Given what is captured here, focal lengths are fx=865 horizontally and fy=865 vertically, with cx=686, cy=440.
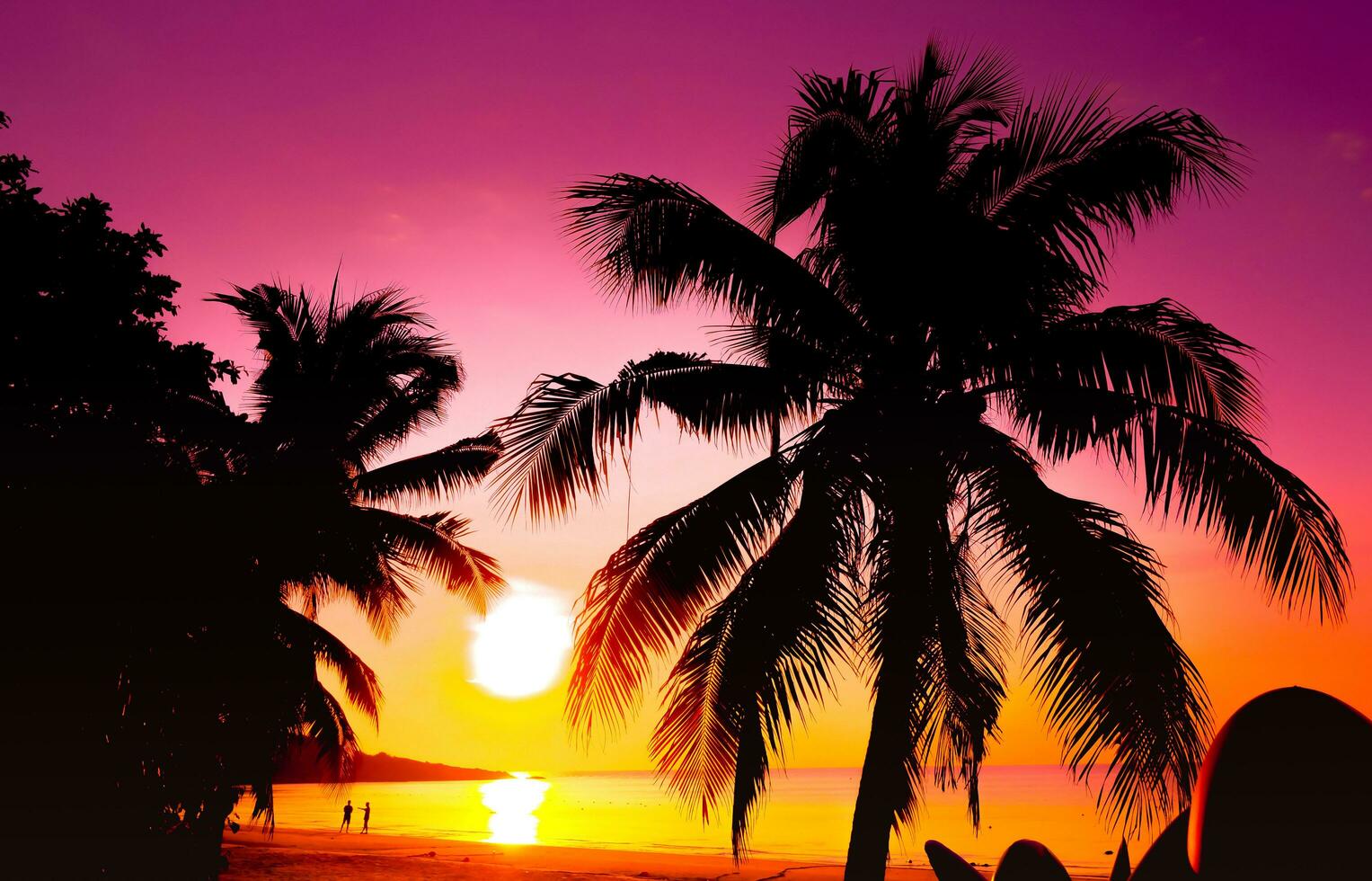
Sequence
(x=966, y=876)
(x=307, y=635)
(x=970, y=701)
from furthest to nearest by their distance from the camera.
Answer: (x=307, y=635)
(x=970, y=701)
(x=966, y=876)

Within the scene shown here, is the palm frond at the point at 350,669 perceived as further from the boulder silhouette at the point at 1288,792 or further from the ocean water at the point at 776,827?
the boulder silhouette at the point at 1288,792

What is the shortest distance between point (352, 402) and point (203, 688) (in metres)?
7.88

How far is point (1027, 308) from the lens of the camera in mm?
6625

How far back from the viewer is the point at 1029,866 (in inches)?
127

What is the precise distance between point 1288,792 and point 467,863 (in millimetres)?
24657

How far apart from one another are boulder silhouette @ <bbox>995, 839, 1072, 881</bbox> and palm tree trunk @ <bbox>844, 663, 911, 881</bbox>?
8.56 feet

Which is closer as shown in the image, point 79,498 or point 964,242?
point 79,498

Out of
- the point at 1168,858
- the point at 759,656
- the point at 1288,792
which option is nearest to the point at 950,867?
the point at 1168,858

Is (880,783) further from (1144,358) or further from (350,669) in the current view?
(350,669)

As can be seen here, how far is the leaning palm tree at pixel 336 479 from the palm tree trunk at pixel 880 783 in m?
8.27

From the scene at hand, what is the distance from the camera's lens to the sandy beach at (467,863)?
19922 mm

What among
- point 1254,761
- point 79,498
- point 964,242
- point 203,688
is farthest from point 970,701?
point 79,498

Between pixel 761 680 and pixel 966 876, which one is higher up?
pixel 761 680

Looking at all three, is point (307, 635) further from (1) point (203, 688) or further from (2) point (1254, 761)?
(2) point (1254, 761)
